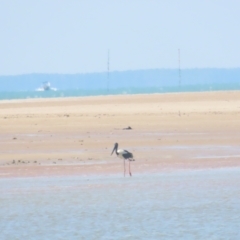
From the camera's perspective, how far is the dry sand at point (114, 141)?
63.5ft

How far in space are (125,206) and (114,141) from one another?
9.99 metres

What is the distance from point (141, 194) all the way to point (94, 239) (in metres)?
3.70

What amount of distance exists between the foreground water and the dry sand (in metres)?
1.30

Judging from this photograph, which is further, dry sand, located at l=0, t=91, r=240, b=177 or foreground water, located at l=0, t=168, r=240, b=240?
dry sand, located at l=0, t=91, r=240, b=177

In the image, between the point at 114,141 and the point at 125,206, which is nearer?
the point at 125,206

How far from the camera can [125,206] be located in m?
14.4

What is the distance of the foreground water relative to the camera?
12469mm

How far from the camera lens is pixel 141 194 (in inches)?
612

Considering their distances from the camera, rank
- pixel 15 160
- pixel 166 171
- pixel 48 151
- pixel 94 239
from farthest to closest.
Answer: pixel 48 151, pixel 15 160, pixel 166 171, pixel 94 239

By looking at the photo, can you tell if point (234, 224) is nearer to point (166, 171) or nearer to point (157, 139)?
point (166, 171)

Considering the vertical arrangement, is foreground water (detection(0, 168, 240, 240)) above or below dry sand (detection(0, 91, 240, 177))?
below

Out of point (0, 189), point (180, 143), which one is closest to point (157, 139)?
point (180, 143)

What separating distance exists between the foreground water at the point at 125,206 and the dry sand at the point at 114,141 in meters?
1.30

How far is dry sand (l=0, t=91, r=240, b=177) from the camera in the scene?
1934cm
